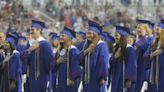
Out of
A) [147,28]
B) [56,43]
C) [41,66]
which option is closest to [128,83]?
[147,28]

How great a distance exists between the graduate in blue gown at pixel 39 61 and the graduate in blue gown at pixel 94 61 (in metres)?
0.68

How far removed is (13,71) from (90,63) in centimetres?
141

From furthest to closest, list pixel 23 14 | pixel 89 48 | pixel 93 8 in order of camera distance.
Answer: pixel 93 8, pixel 23 14, pixel 89 48

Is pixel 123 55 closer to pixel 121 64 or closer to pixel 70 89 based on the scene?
pixel 121 64

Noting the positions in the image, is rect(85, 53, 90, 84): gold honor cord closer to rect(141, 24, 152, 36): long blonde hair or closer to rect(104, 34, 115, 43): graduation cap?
rect(141, 24, 152, 36): long blonde hair

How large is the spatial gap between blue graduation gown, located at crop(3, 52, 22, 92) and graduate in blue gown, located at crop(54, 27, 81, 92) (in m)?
0.74

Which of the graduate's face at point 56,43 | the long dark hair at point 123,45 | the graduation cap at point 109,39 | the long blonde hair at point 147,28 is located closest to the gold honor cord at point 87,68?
the long dark hair at point 123,45

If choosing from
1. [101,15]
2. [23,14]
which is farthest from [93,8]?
[23,14]

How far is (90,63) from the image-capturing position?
43.0ft

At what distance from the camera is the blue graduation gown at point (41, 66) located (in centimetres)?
1335

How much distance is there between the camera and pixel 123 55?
43.0 feet

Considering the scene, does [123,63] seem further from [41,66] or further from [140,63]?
[41,66]

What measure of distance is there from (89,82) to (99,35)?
865 millimetres

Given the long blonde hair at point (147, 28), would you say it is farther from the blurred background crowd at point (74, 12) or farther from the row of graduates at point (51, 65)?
the blurred background crowd at point (74, 12)
